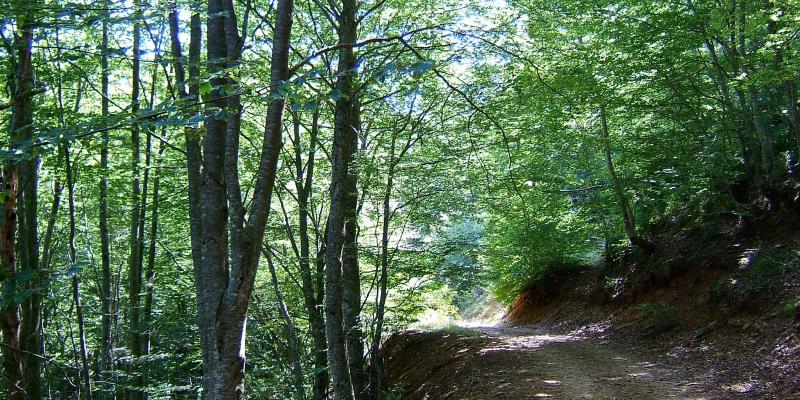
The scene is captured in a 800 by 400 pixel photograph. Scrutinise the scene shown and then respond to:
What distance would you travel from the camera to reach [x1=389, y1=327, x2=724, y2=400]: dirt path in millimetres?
6891

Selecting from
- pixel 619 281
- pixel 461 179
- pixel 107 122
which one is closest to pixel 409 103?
pixel 461 179

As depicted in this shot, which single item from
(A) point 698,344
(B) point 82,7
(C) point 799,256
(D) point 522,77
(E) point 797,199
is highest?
(D) point 522,77

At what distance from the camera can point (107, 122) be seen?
3.04 metres

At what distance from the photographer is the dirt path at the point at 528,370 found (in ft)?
22.6

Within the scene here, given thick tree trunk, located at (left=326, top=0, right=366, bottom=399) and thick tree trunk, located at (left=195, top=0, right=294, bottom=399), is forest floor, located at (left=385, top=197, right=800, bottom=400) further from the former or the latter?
thick tree trunk, located at (left=195, top=0, right=294, bottom=399)

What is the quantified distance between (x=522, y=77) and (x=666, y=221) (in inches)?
236

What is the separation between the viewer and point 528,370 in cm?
825

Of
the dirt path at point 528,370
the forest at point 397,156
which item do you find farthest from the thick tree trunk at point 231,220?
the dirt path at point 528,370

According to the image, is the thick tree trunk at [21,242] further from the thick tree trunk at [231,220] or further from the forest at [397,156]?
the thick tree trunk at [231,220]

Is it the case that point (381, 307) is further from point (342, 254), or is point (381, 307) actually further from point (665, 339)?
point (665, 339)

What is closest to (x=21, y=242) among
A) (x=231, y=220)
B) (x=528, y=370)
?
(x=231, y=220)

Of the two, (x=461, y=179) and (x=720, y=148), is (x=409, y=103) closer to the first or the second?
(x=461, y=179)

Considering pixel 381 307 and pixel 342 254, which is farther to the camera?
pixel 381 307

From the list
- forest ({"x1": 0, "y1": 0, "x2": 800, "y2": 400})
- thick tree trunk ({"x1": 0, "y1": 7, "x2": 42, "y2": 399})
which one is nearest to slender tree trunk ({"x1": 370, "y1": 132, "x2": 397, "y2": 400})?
forest ({"x1": 0, "y1": 0, "x2": 800, "y2": 400})
